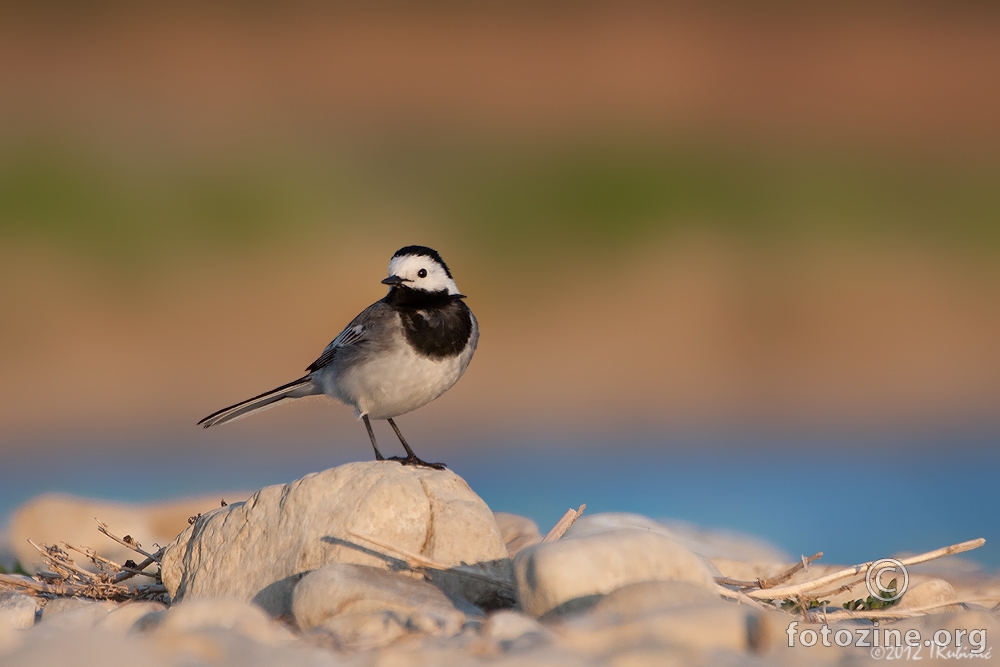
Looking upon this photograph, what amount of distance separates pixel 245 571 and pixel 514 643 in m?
2.43

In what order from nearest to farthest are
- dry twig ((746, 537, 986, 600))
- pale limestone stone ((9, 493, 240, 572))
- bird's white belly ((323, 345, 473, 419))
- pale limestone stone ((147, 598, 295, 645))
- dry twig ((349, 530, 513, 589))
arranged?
1. pale limestone stone ((147, 598, 295, 645))
2. dry twig ((746, 537, 986, 600))
3. dry twig ((349, 530, 513, 589))
4. bird's white belly ((323, 345, 473, 419))
5. pale limestone stone ((9, 493, 240, 572))

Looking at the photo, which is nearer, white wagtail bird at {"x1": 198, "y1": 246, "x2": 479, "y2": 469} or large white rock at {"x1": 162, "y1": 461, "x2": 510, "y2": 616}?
large white rock at {"x1": 162, "y1": 461, "x2": 510, "y2": 616}

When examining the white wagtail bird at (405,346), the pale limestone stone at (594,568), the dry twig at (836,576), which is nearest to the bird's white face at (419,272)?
the white wagtail bird at (405,346)

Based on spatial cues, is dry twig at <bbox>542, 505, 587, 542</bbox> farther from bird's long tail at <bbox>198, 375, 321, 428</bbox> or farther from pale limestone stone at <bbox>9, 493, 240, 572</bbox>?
pale limestone stone at <bbox>9, 493, 240, 572</bbox>

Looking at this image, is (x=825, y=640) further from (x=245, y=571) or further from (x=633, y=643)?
(x=245, y=571)

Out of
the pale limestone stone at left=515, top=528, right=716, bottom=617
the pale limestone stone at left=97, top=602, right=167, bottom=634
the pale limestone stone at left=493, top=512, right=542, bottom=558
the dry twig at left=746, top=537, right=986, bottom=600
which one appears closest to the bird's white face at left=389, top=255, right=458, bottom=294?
the pale limestone stone at left=493, top=512, right=542, bottom=558

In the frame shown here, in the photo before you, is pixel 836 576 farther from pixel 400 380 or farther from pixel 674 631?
pixel 400 380

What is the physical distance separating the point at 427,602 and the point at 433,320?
2.41m

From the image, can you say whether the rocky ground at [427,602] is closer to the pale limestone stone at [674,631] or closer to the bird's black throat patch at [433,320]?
the pale limestone stone at [674,631]

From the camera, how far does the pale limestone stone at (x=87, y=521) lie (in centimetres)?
993

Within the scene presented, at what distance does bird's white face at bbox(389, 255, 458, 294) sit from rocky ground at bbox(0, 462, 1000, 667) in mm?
1477

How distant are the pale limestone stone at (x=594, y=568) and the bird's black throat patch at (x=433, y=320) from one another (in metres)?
2.19

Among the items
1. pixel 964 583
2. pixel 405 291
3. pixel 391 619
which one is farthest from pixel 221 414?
pixel 964 583

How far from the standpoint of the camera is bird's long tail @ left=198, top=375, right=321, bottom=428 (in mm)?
7301
